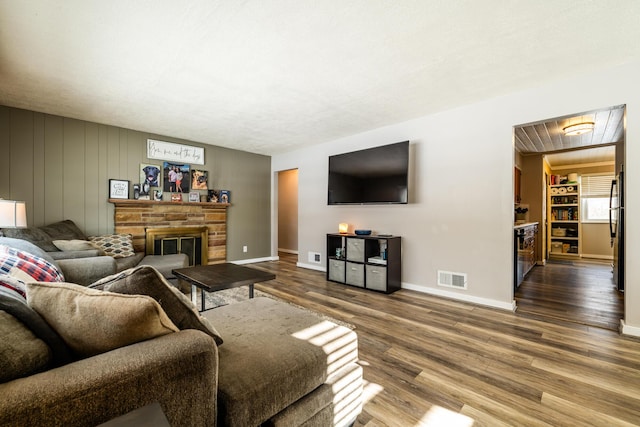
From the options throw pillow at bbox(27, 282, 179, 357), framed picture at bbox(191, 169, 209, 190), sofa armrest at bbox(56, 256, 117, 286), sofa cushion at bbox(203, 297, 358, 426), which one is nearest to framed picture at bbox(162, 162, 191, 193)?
framed picture at bbox(191, 169, 209, 190)

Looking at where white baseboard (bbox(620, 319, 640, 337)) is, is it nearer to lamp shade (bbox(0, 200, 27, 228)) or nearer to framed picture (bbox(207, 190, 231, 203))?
lamp shade (bbox(0, 200, 27, 228))

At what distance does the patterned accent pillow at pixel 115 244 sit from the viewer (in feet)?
12.2

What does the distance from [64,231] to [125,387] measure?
396 cm

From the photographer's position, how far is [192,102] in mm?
3354

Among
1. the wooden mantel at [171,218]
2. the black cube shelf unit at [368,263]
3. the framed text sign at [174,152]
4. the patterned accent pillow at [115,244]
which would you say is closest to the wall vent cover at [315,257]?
the black cube shelf unit at [368,263]

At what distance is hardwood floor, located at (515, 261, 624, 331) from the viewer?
286 cm

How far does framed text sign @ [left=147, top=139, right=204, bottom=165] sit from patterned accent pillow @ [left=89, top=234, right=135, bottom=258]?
143cm

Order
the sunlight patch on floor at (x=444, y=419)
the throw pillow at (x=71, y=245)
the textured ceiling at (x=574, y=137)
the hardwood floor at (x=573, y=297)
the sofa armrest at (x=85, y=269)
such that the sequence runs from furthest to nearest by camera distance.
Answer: the textured ceiling at (x=574, y=137), the throw pillow at (x=71, y=245), the hardwood floor at (x=573, y=297), the sofa armrest at (x=85, y=269), the sunlight patch on floor at (x=444, y=419)

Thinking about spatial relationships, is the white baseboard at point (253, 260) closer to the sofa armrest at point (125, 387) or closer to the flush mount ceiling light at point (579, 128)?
the sofa armrest at point (125, 387)

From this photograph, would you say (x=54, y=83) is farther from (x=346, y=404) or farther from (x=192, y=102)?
(x=346, y=404)

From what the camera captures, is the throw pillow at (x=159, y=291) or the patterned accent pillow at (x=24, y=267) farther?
the patterned accent pillow at (x=24, y=267)

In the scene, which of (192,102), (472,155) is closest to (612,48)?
(472,155)

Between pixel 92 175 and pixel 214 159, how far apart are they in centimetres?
187

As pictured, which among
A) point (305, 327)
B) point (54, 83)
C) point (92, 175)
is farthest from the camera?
point (92, 175)
